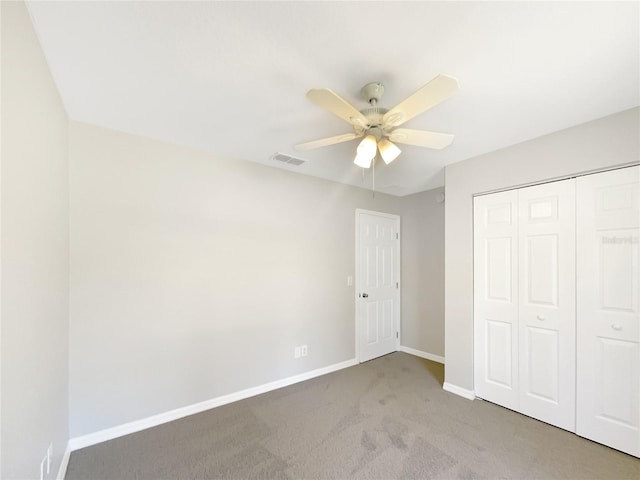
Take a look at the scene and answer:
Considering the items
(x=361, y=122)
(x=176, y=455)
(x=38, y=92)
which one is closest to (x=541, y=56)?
(x=361, y=122)

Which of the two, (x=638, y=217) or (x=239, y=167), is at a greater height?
(x=239, y=167)

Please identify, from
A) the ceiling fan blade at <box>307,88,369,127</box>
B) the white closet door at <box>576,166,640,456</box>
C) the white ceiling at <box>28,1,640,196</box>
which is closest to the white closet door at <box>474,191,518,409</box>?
the white closet door at <box>576,166,640,456</box>

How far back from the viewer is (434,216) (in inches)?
160

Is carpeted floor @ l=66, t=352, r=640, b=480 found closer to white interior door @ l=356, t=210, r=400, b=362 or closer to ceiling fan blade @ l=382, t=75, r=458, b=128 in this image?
white interior door @ l=356, t=210, r=400, b=362

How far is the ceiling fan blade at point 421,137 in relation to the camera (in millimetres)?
1697

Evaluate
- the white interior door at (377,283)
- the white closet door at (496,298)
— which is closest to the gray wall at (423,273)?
the white interior door at (377,283)

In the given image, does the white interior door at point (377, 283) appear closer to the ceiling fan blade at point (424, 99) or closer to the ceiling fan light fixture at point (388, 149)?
the ceiling fan light fixture at point (388, 149)

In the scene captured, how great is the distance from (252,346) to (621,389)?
2967 mm

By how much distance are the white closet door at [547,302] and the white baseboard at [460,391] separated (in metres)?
0.41

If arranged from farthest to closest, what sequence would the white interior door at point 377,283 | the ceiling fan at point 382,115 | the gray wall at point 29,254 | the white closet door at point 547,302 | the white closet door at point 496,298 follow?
the white interior door at point 377,283
the white closet door at point 496,298
the white closet door at point 547,302
the ceiling fan at point 382,115
the gray wall at point 29,254

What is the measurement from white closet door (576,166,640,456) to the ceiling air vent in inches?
94.3

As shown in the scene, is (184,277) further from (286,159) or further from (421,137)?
(421,137)

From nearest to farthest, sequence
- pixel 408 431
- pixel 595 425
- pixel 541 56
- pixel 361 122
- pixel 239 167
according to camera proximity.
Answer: pixel 541 56 < pixel 361 122 < pixel 595 425 < pixel 408 431 < pixel 239 167

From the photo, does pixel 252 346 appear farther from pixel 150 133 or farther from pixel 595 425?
pixel 595 425
